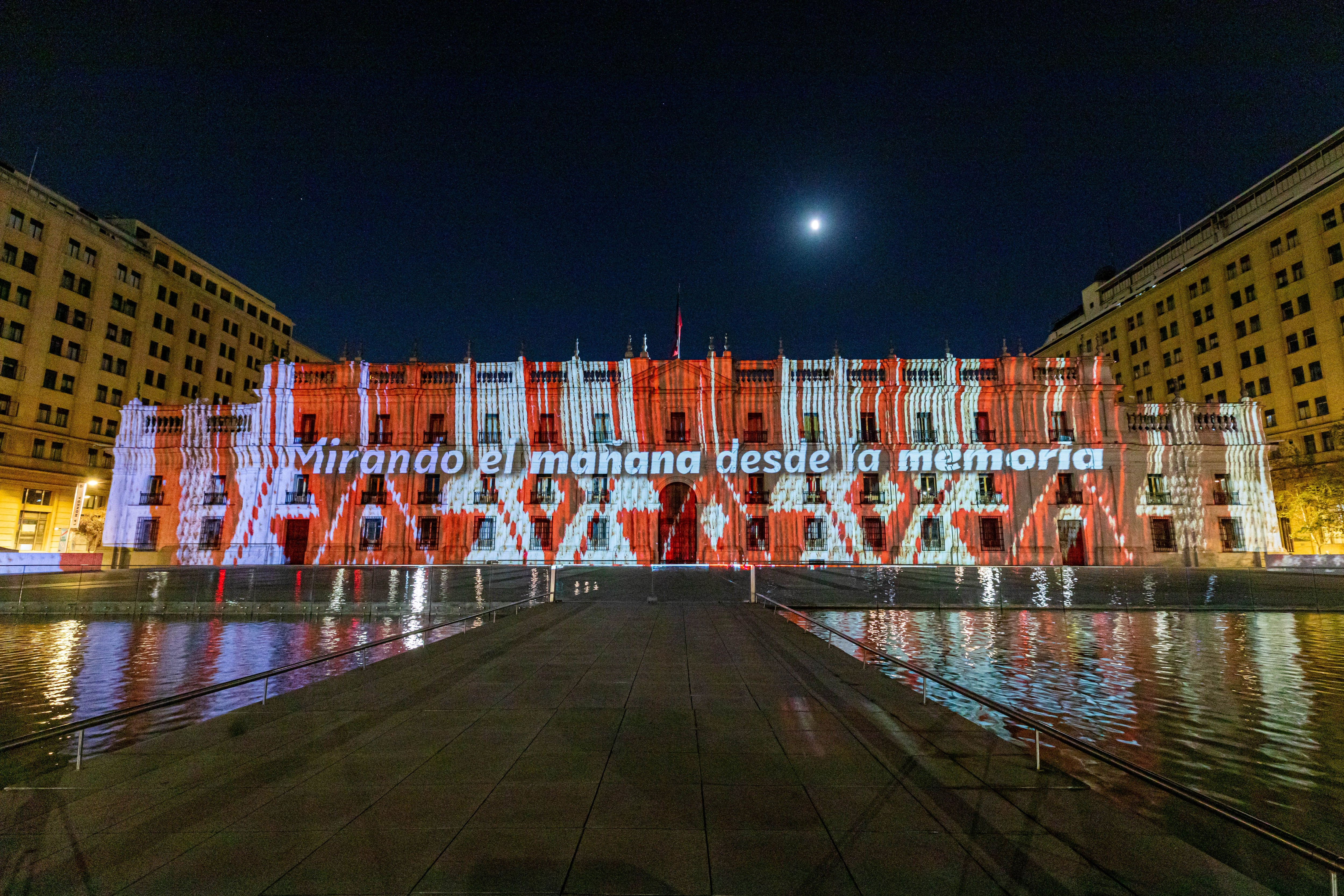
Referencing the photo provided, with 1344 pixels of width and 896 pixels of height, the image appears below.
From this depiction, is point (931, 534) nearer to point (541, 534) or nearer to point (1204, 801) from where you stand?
point (541, 534)

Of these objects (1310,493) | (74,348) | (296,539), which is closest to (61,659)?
(296,539)

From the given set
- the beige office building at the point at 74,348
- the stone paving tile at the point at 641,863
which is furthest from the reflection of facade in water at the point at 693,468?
the stone paving tile at the point at 641,863

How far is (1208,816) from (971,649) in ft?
22.9

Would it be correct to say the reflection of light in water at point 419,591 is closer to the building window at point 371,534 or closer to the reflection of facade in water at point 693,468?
the reflection of facade in water at point 693,468

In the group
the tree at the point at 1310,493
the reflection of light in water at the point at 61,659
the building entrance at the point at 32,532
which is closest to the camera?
the reflection of light in water at the point at 61,659

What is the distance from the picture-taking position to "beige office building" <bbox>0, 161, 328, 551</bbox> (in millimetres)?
37688

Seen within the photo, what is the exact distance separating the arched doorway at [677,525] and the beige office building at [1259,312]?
2470 cm

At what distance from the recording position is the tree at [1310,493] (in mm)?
33375

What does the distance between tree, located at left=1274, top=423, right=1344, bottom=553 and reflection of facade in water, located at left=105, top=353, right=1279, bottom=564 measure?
1.85 metres

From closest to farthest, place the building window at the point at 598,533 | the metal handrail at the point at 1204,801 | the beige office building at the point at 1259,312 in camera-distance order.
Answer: the metal handrail at the point at 1204,801, the building window at the point at 598,533, the beige office building at the point at 1259,312

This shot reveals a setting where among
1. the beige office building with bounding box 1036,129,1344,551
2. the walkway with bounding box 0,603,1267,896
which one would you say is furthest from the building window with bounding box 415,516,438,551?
the beige office building with bounding box 1036,129,1344,551

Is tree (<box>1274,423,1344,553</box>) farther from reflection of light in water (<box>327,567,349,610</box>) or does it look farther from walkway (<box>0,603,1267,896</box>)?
reflection of light in water (<box>327,567,349,610</box>)

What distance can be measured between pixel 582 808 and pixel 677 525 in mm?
31446

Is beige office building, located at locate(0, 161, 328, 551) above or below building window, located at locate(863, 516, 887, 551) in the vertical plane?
above
